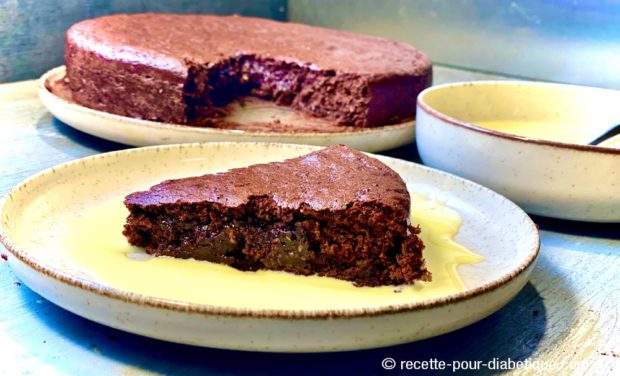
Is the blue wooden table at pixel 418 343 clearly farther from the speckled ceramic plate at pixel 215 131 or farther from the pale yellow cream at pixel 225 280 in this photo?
the speckled ceramic plate at pixel 215 131

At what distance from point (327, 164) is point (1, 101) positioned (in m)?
1.67

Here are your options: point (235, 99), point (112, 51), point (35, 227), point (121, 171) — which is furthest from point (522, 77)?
point (35, 227)

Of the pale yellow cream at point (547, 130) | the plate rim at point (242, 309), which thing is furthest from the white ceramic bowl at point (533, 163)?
the plate rim at point (242, 309)

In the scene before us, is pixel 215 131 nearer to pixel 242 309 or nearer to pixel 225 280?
pixel 225 280

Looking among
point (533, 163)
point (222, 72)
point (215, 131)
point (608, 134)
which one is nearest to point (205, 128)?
point (215, 131)

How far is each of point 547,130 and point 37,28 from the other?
7.19ft

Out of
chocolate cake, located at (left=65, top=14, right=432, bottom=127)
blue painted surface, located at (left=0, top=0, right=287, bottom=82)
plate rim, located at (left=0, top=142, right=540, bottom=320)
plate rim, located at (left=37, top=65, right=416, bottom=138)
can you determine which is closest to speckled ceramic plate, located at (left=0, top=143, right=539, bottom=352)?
plate rim, located at (left=0, top=142, right=540, bottom=320)

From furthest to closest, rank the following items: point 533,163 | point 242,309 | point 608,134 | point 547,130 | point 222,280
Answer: point 547,130
point 608,134
point 533,163
point 222,280
point 242,309

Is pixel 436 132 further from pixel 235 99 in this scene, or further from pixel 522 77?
pixel 522 77

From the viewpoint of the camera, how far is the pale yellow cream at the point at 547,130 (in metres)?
2.07

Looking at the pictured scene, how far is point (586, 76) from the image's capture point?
3.04m

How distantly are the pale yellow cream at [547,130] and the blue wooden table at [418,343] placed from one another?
1.81ft

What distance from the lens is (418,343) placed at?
3.95 feet

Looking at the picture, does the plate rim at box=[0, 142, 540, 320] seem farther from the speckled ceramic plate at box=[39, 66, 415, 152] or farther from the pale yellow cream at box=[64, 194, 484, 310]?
the speckled ceramic plate at box=[39, 66, 415, 152]
